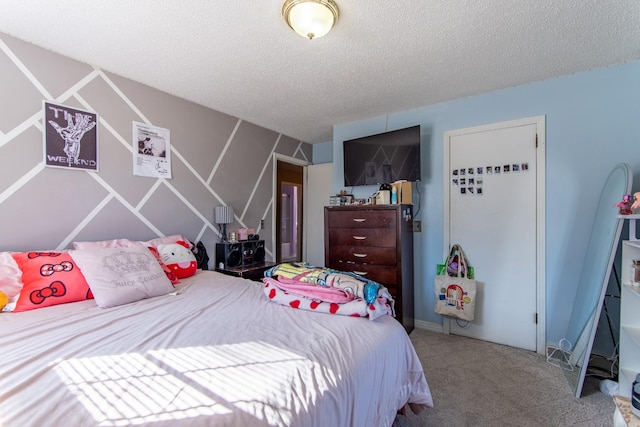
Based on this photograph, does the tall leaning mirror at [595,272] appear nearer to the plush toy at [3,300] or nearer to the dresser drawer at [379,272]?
the dresser drawer at [379,272]

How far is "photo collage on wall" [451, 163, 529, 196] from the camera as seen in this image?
254 centimetres

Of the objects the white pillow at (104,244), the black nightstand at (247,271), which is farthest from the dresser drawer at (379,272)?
the white pillow at (104,244)

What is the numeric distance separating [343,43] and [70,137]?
2101 millimetres

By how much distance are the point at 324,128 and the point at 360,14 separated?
212cm

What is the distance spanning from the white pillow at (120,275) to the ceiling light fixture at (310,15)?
1.75 m

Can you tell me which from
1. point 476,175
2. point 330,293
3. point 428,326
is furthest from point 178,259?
point 476,175

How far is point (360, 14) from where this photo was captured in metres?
1.64

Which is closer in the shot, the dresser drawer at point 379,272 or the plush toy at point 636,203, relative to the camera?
the plush toy at point 636,203

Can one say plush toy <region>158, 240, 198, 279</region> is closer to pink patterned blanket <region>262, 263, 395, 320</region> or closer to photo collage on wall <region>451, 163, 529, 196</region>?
pink patterned blanket <region>262, 263, 395, 320</region>

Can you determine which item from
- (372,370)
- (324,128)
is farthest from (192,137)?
(372,370)

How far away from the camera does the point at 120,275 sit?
1669 mm

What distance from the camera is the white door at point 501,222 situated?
2.45 metres

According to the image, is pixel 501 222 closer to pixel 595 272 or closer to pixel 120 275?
pixel 595 272

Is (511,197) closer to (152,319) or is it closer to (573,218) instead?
(573,218)
